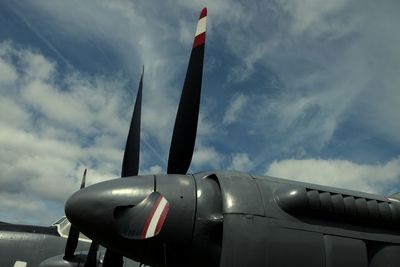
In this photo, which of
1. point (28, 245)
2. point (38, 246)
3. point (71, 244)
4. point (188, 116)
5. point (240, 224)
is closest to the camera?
point (240, 224)

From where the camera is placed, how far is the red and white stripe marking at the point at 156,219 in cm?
557

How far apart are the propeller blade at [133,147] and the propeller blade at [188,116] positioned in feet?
4.60

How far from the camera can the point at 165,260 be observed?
6.09 meters

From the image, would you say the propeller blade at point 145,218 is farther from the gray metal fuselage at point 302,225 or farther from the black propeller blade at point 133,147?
the black propeller blade at point 133,147

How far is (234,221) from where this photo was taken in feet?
19.4

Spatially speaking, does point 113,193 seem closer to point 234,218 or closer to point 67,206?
point 67,206

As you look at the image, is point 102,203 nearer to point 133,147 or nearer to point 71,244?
point 133,147

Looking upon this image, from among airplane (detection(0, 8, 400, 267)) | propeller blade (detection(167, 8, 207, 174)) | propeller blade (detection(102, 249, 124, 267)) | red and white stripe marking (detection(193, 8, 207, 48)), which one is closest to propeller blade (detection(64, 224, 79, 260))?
propeller blade (detection(102, 249, 124, 267))

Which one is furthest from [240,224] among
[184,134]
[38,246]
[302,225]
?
[38,246]

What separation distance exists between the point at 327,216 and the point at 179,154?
2908 mm

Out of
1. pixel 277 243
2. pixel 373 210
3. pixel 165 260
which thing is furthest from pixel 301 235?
pixel 165 260

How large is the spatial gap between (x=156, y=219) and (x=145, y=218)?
194mm

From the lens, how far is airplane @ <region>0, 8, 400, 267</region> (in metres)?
5.87

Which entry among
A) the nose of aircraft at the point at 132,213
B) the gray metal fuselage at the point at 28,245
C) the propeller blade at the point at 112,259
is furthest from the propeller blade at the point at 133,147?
the gray metal fuselage at the point at 28,245
